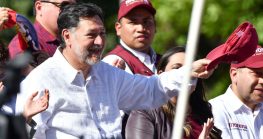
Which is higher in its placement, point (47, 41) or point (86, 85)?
point (47, 41)

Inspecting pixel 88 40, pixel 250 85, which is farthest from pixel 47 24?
pixel 250 85

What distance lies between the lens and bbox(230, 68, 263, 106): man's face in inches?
287

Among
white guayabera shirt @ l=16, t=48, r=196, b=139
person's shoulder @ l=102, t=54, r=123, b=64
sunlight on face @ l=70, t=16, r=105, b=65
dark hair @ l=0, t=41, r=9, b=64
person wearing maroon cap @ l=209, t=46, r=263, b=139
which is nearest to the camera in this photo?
white guayabera shirt @ l=16, t=48, r=196, b=139

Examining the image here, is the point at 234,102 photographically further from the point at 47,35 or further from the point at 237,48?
the point at 47,35

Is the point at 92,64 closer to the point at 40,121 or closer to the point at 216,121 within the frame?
the point at 40,121

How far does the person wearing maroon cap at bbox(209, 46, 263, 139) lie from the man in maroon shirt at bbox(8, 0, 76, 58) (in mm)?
1244

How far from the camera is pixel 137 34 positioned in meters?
7.27

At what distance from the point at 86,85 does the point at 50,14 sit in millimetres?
1403

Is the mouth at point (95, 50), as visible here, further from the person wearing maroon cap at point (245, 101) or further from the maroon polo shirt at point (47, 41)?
the person wearing maroon cap at point (245, 101)

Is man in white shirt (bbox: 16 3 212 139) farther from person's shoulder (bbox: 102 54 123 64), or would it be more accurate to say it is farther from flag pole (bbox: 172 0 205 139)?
flag pole (bbox: 172 0 205 139)

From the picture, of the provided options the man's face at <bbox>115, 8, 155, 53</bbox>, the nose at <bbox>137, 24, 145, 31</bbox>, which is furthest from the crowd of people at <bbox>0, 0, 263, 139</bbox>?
the nose at <bbox>137, 24, 145, 31</bbox>

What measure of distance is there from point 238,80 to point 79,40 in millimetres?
1753

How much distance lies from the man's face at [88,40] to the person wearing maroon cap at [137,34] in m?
1.01

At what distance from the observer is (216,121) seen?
7.01 metres
